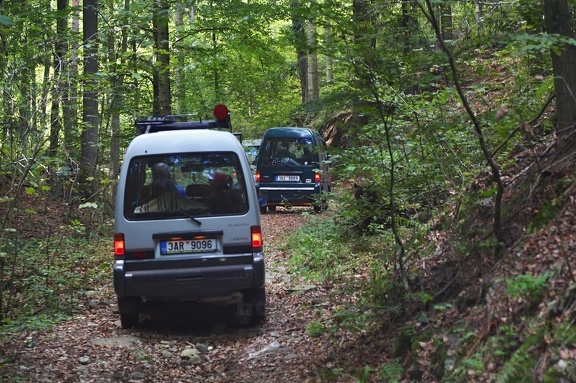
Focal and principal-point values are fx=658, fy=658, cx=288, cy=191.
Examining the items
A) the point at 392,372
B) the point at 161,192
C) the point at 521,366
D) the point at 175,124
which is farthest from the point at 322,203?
the point at 521,366

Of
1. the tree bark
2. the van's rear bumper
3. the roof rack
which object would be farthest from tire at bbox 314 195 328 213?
the tree bark

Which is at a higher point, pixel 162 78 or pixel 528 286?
pixel 162 78

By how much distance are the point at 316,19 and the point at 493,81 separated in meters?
6.90

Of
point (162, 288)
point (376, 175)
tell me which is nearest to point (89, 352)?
point (162, 288)

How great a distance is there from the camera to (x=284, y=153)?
761 inches

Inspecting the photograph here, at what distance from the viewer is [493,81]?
12.7 m

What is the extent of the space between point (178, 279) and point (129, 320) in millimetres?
1017

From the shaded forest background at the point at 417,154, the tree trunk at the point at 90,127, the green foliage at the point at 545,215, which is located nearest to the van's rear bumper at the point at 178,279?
the shaded forest background at the point at 417,154

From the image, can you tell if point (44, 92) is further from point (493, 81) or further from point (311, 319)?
point (493, 81)

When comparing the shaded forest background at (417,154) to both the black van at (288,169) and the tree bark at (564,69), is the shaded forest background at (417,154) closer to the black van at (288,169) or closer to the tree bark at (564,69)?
the tree bark at (564,69)

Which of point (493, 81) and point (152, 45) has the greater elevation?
point (152, 45)

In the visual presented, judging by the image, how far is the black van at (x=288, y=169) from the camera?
19000mm

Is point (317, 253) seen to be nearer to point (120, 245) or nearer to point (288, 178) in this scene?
point (120, 245)

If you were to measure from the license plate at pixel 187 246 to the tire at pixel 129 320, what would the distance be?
0.98 meters
